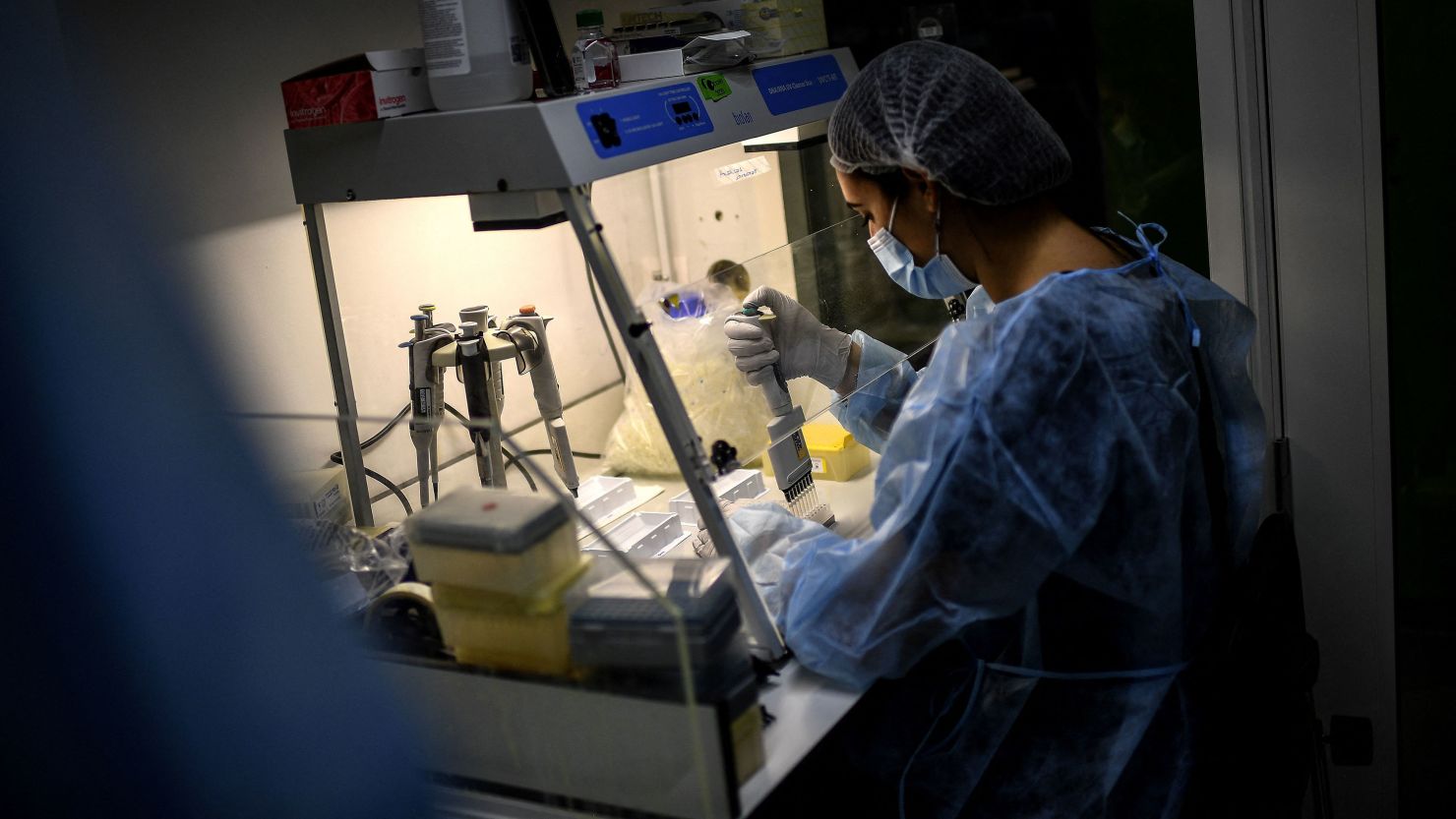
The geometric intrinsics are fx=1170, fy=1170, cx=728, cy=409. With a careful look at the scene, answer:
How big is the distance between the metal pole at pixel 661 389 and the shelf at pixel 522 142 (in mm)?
60

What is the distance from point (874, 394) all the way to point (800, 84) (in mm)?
541

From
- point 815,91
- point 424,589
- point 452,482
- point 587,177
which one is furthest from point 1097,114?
point 424,589

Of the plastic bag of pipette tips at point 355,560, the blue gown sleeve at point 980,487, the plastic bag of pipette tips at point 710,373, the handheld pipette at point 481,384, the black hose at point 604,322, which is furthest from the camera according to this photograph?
the black hose at point 604,322

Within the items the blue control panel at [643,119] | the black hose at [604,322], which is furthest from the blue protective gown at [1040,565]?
the black hose at [604,322]

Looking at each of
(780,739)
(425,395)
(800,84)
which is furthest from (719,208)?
(780,739)

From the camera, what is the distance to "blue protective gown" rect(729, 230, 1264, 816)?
51.9 inches

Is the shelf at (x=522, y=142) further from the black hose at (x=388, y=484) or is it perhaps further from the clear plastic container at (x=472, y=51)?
the black hose at (x=388, y=484)

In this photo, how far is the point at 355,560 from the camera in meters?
1.53

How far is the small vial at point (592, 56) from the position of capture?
165cm

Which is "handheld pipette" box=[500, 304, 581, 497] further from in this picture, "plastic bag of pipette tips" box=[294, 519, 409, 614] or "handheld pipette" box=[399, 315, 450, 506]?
"plastic bag of pipette tips" box=[294, 519, 409, 614]

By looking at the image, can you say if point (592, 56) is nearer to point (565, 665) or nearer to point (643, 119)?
point (643, 119)

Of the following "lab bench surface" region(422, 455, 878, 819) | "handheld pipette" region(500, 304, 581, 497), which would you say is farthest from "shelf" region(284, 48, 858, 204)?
"lab bench surface" region(422, 455, 878, 819)

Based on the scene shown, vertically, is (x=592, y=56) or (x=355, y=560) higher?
(x=592, y=56)

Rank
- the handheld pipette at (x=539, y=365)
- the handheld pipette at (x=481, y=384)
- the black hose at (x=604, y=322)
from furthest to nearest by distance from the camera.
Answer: the black hose at (x=604, y=322) < the handheld pipette at (x=539, y=365) < the handheld pipette at (x=481, y=384)
